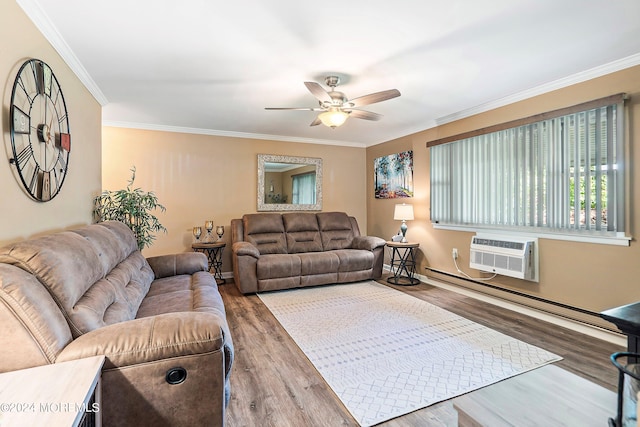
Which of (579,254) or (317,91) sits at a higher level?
(317,91)

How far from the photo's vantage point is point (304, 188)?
218 inches

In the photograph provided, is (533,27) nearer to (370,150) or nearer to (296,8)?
(296,8)

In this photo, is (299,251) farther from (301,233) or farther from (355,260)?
(355,260)

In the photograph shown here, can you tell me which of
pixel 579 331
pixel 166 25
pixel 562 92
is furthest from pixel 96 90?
pixel 579 331

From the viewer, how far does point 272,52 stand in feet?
7.88

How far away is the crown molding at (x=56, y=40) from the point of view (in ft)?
5.94

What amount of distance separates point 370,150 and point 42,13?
16.1ft

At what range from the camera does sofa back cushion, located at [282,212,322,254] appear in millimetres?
4848

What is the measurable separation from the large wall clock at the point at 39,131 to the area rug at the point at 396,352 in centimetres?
220

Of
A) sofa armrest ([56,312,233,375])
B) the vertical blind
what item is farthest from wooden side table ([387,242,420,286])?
sofa armrest ([56,312,233,375])

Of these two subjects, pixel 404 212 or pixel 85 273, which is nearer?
pixel 85 273

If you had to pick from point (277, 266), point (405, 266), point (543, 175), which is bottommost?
point (405, 266)

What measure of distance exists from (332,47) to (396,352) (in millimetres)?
2453

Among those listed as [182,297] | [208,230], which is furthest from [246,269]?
[182,297]
